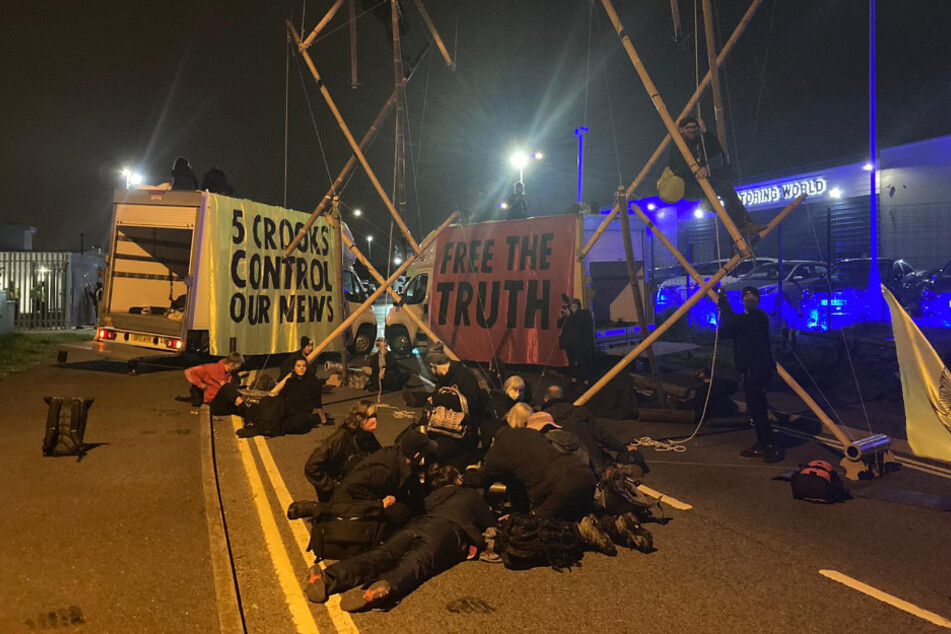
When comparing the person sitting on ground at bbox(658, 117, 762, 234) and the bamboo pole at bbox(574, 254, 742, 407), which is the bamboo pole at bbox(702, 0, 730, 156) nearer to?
the person sitting on ground at bbox(658, 117, 762, 234)

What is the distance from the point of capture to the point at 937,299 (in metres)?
16.1

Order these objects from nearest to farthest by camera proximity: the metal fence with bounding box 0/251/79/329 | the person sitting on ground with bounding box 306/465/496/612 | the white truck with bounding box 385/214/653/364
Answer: the person sitting on ground with bounding box 306/465/496/612, the white truck with bounding box 385/214/653/364, the metal fence with bounding box 0/251/79/329

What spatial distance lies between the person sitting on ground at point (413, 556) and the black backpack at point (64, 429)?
4520mm

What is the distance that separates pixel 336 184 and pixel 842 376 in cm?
971

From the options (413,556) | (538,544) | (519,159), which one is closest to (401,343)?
(519,159)

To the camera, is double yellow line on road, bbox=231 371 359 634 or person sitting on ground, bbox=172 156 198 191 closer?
double yellow line on road, bbox=231 371 359 634

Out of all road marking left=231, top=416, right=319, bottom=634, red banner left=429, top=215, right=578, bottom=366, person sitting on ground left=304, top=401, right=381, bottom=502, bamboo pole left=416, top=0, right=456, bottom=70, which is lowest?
road marking left=231, top=416, right=319, bottom=634

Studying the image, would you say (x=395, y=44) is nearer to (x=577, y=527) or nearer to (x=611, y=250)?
(x=611, y=250)

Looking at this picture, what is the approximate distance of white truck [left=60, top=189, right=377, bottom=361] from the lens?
12.4 metres

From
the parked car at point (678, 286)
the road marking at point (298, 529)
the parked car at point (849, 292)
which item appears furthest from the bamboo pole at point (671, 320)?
the parked car at point (678, 286)

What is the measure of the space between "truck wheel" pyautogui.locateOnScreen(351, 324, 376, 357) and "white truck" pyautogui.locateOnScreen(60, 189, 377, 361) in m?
1.23

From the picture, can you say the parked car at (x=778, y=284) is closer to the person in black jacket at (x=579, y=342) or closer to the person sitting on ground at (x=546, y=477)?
the person in black jacket at (x=579, y=342)

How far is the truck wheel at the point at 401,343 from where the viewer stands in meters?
17.2

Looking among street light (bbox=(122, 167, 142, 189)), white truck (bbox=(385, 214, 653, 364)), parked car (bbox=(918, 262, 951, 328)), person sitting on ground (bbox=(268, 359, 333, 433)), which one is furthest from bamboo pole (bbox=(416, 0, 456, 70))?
street light (bbox=(122, 167, 142, 189))
